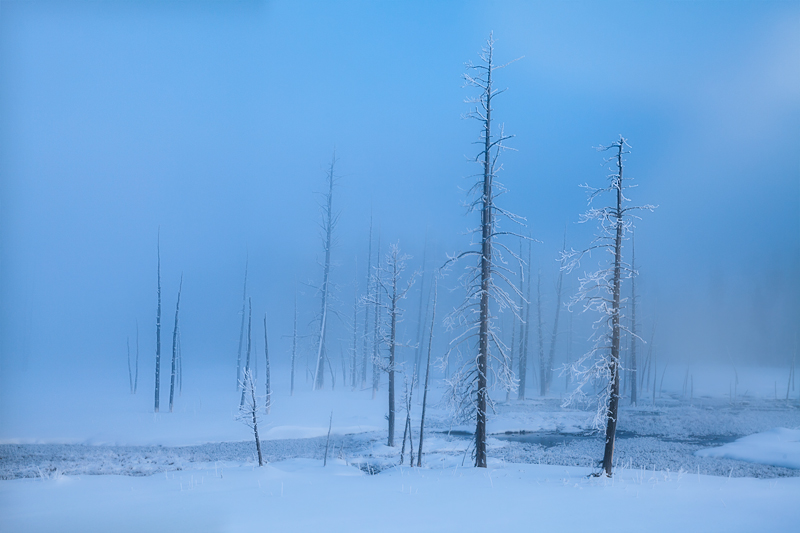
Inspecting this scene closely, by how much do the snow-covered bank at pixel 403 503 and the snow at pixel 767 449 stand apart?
10.2 metres

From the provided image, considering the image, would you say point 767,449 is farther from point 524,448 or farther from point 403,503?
point 403,503

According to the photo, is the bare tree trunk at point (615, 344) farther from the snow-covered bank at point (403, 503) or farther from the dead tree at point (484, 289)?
the dead tree at point (484, 289)

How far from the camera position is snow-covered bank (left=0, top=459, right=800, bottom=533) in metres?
7.82

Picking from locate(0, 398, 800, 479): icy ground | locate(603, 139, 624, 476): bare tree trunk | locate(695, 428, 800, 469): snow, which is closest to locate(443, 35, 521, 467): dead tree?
locate(0, 398, 800, 479): icy ground

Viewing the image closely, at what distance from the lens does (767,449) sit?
22000 mm

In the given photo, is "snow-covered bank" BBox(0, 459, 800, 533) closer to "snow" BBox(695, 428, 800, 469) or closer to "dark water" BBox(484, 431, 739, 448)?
"snow" BBox(695, 428, 800, 469)

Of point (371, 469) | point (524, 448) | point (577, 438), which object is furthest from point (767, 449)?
point (371, 469)

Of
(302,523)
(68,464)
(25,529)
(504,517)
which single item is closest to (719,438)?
(504,517)

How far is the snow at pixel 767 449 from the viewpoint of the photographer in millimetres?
20188

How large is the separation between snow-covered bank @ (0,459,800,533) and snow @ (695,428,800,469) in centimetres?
1022

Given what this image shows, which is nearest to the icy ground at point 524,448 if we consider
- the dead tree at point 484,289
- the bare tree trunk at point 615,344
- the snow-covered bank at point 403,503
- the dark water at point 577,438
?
the dark water at point 577,438

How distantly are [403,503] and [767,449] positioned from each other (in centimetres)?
2344

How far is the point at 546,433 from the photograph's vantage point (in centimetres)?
2939

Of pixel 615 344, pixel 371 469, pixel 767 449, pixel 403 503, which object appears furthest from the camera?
pixel 767 449
